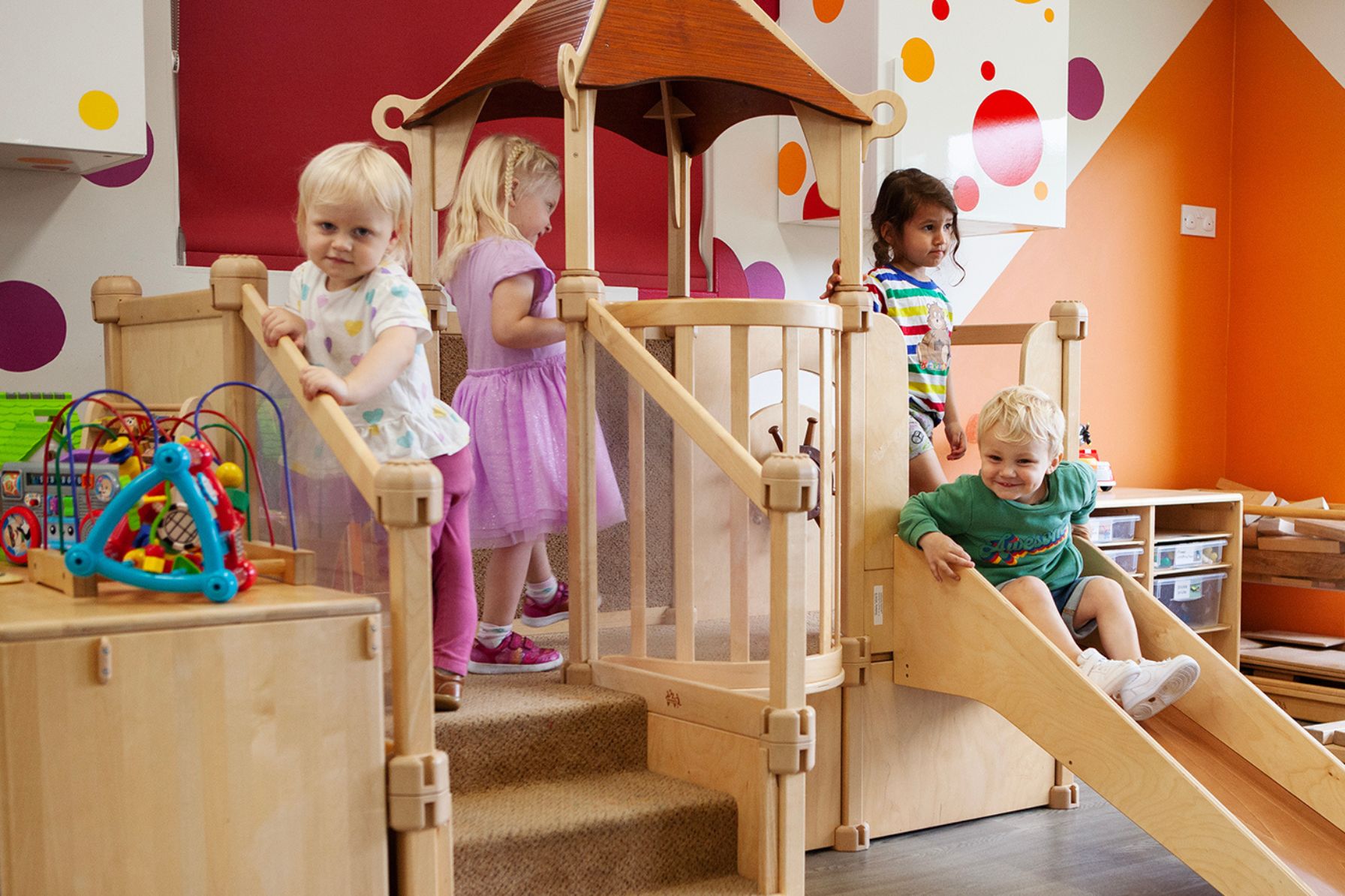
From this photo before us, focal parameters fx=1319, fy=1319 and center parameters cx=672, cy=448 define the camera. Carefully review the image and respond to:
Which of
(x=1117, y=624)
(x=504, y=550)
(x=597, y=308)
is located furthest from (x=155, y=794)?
(x=1117, y=624)

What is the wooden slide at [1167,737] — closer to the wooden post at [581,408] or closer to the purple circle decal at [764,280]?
the wooden post at [581,408]

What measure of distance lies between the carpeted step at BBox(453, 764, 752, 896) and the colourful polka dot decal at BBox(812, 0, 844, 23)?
7.49 feet

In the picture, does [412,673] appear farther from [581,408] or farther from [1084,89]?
[1084,89]

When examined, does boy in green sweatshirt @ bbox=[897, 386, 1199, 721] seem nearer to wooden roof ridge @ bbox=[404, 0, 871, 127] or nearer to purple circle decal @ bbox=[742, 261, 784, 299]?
wooden roof ridge @ bbox=[404, 0, 871, 127]

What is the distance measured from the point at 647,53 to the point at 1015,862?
1739 millimetres

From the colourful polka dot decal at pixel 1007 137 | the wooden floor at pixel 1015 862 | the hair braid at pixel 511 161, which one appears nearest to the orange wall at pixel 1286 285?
the colourful polka dot decal at pixel 1007 137

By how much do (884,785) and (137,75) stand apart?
207cm

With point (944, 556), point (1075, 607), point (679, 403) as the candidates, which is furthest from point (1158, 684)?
point (679, 403)

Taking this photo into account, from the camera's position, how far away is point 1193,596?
407 cm

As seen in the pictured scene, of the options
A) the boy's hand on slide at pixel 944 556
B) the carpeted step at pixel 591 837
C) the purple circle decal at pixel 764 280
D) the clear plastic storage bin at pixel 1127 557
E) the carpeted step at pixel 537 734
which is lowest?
the carpeted step at pixel 591 837

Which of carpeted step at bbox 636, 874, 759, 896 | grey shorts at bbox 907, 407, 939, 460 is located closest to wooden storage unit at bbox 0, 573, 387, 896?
carpeted step at bbox 636, 874, 759, 896

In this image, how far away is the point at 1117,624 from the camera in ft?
8.78

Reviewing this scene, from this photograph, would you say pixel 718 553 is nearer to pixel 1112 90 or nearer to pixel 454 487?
pixel 454 487

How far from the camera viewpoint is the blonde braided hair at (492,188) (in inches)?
100
